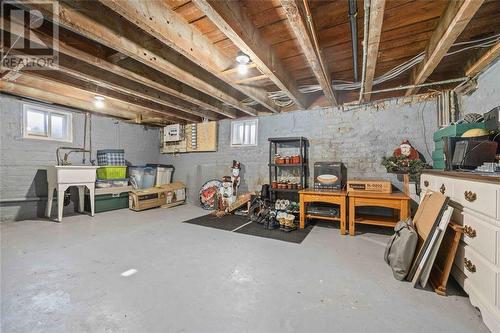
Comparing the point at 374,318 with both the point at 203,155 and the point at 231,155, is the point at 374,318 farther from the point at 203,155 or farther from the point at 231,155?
the point at 203,155

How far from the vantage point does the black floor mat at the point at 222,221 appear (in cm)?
340

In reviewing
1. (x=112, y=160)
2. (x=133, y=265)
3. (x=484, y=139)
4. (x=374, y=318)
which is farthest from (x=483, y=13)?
(x=112, y=160)

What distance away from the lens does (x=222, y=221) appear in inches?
146

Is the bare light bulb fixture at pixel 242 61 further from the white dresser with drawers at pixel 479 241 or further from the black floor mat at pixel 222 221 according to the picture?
the black floor mat at pixel 222 221

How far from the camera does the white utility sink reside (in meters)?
3.48

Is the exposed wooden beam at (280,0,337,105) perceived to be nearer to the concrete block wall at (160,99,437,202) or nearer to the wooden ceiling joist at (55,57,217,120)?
the concrete block wall at (160,99,437,202)

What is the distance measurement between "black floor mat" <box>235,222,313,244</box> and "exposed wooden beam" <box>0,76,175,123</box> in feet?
11.5

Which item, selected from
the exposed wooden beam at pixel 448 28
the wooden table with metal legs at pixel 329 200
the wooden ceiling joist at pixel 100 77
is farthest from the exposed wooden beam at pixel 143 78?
the exposed wooden beam at pixel 448 28

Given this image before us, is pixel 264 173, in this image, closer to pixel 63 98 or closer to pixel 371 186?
pixel 371 186

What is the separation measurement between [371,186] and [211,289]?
2.50 meters

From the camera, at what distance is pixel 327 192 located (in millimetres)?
3084

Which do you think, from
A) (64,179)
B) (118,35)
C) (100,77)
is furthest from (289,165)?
(64,179)

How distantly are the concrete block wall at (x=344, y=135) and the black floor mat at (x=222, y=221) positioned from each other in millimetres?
959

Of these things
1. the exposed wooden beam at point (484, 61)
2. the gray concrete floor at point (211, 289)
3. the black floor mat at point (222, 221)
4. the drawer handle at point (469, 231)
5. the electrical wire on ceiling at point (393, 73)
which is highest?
the electrical wire on ceiling at point (393, 73)
